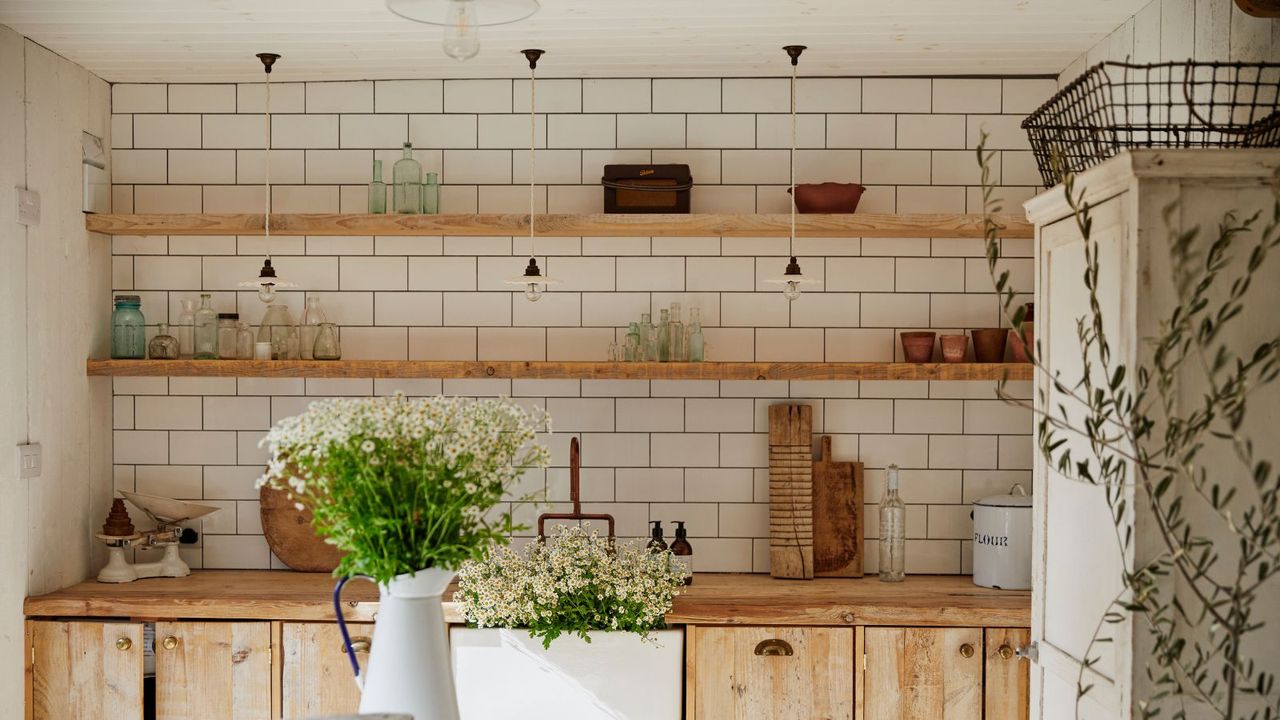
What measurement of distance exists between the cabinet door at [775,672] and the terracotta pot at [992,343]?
107 centimetres

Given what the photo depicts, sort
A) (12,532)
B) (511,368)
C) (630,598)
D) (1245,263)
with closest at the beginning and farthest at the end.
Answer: (1245,263) < (630,598) < (12,532) < (511,368)

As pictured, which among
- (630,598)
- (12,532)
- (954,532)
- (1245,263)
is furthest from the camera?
(954,532)

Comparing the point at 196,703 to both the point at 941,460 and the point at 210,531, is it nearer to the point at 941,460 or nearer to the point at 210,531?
the point at 210,531

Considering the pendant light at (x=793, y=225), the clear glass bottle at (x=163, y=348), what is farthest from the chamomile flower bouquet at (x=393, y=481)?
the clear glass bottle at (x=163, y=348)

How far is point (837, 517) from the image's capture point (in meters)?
3.64

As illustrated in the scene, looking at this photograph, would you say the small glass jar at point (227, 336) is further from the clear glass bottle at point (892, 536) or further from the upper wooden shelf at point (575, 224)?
the clear glass bottle at point (892, 536)

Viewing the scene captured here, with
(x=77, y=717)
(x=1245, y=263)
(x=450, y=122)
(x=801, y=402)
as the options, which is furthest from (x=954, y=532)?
(x=77, y=717)

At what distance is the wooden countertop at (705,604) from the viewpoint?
10.3ft

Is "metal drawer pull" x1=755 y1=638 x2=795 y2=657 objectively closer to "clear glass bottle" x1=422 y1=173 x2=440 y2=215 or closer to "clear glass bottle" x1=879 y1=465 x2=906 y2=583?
"clear glass bottle" x1=879 y1=465 x2=906 y2=583

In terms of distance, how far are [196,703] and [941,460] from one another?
2.62m

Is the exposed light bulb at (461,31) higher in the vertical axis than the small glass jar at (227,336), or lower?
higher

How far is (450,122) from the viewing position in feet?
12.2

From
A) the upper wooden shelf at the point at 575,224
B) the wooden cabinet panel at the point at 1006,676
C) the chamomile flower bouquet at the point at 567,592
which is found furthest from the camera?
the upper wooden shelf at the point at 575,224

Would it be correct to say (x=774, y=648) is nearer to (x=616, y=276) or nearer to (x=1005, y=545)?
(x=1005, y=545)
